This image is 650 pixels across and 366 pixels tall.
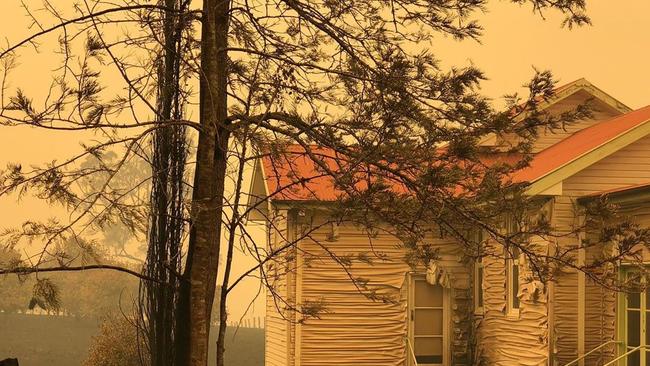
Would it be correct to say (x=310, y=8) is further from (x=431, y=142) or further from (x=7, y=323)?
(x=7, y=323)

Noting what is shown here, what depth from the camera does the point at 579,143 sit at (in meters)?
19.4

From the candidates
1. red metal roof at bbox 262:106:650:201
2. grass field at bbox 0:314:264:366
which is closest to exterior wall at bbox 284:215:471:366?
red metal roof at bbox 262:106:650:201

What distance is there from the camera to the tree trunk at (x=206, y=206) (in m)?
8.94

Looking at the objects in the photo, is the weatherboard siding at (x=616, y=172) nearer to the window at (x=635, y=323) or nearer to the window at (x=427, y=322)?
the window at (x=635, y=323)

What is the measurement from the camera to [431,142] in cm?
881

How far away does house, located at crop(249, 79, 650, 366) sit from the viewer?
1645 cm

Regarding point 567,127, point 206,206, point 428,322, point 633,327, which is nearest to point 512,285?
point 428,322

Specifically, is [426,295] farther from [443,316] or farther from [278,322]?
[278,322]

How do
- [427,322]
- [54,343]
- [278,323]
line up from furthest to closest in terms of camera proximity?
[54,343], [278,323], [427,322]

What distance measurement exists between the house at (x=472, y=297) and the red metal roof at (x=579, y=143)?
0.05 m

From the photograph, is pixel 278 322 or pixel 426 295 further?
pixel 278 322

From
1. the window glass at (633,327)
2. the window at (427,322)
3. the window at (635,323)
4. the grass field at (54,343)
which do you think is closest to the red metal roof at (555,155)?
the window at (427,322)

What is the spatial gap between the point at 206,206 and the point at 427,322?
11.5 m

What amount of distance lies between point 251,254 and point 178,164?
1.15 metres
